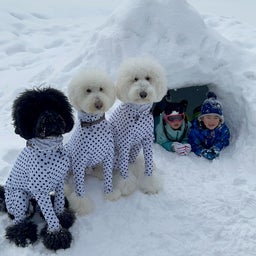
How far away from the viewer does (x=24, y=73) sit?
5.59m

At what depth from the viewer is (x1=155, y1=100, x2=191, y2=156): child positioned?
4061mm

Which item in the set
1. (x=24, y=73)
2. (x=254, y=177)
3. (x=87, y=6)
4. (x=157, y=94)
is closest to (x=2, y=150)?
(x=157, y=94)

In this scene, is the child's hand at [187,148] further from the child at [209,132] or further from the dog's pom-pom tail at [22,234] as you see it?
the dog's pom-pom tail at [22,234]

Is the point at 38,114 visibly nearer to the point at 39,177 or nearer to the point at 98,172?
the point at 39,177

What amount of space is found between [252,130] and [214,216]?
42.5 inches

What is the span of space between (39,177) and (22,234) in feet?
1.64

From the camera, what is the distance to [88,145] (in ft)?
10.2

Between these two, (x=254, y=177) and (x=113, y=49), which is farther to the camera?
(x=113, y=49)

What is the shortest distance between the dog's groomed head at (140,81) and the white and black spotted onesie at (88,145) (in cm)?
28

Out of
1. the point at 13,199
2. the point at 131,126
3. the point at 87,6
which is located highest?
the point at 87,6

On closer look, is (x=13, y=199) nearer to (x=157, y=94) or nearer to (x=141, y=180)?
(x=141, y=180)

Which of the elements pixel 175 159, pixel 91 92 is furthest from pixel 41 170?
pixel 175 159

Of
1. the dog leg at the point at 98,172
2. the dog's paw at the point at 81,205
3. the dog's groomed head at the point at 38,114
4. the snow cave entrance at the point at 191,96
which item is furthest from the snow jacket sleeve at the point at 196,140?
the dog's groomed head at the point at 38,114

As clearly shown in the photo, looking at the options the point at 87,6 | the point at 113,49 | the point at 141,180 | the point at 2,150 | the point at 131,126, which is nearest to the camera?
the point at 131,126
